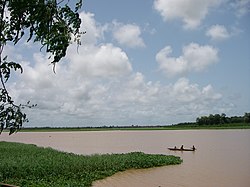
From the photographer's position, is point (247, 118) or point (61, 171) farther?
point (247, 118)

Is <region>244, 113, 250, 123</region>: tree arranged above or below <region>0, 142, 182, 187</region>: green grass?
above

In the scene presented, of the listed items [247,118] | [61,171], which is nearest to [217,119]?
[247,118]

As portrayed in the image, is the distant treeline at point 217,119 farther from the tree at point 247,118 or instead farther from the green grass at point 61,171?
the green grass at point 61,171

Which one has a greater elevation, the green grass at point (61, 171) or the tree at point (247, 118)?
the tree at point (247, 118)

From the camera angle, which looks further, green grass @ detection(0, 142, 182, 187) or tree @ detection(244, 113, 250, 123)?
tree @ detection(244, 113, 250, 123)

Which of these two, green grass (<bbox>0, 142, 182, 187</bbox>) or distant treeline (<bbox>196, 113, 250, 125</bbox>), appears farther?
distant treeline (<bbox>196, 113, 250, 125</bbox>)

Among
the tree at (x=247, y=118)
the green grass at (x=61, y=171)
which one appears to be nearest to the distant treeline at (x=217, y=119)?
the tree at (x=247, y=118)

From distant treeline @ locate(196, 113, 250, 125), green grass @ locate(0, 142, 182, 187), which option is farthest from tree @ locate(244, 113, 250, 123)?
green grass @ locate(0, 142, 182, 187)

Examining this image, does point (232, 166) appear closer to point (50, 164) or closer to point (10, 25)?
point (50, 164)

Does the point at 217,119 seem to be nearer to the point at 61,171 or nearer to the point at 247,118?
the point at 247,118

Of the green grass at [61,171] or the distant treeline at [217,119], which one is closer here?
the green grass at [61,171]

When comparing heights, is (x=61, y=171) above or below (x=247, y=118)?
below

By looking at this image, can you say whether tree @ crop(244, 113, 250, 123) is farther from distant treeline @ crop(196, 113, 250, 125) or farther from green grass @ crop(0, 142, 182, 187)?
green grass @ crop(0, 142, 182, 187)

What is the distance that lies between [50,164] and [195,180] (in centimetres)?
784
